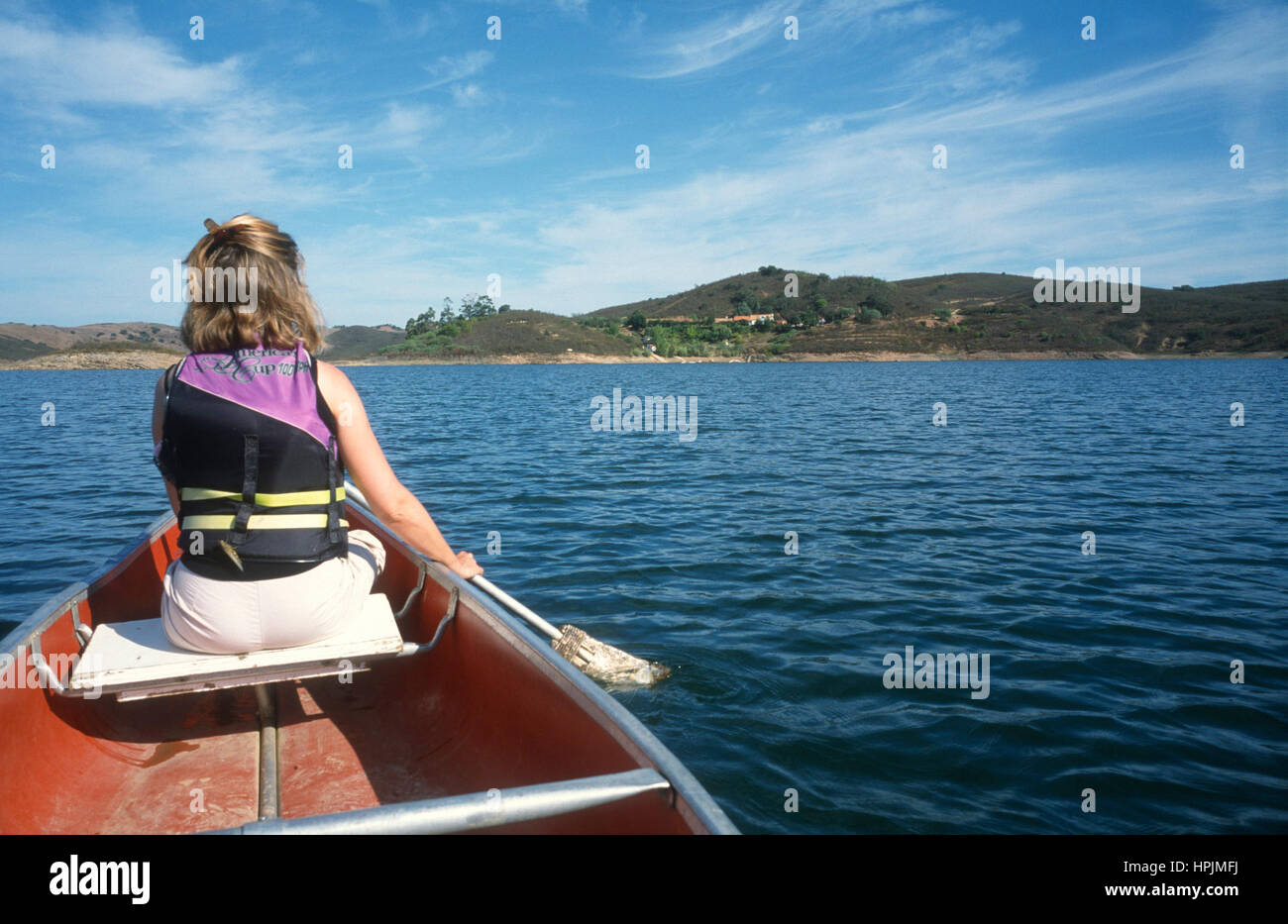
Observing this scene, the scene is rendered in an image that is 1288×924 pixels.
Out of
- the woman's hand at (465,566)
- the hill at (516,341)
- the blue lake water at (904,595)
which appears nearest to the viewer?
the woman's hand at (465,566)

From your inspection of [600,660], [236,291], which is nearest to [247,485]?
[236,291]

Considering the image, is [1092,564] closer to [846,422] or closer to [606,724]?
[606,724]

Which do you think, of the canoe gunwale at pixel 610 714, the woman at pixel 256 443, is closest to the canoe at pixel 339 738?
the canoe gunwale at pixel 610 714

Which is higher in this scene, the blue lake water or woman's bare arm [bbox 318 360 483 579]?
woman's bare arm [bbox 318 360 483 579]

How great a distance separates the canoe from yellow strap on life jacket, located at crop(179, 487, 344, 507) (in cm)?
81

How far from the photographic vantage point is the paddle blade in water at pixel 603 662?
6172 mm

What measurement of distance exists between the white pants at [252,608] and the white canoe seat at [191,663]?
65mm

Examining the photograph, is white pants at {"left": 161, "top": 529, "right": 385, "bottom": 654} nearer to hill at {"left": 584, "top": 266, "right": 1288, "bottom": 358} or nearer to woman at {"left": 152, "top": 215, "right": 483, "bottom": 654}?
woman at {"left": 152, "top": 215, "right": 483, "bottom": 654}

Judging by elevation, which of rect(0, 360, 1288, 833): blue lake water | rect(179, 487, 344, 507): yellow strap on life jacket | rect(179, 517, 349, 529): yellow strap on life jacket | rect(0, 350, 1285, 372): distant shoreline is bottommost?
rect(0, 360, 1288, 833): blue lake water

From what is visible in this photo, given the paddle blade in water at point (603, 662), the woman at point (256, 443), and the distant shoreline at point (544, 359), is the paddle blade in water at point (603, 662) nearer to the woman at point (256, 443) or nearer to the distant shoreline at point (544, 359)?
the woman at point (256, 443)

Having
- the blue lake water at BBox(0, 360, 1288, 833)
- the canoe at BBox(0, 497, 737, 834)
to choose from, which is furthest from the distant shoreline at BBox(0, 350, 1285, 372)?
the canoe at BBox(0, 497, 737, 834)

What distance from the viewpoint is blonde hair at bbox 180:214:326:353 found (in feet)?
10.2

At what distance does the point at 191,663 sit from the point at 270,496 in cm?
93

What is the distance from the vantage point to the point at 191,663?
3.51m
